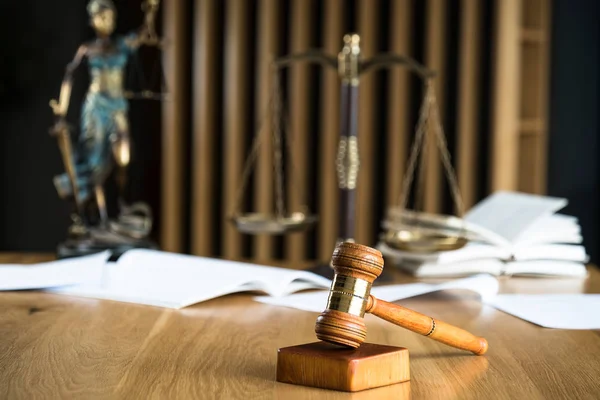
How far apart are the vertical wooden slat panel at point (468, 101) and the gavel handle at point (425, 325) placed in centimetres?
258

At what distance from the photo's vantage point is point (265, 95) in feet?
11.6

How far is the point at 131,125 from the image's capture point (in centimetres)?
355

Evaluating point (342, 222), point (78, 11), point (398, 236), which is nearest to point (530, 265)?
point (398, 236)

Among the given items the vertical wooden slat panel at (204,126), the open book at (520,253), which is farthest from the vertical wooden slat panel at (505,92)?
the open book at (520,253)

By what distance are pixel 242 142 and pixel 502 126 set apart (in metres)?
0.98

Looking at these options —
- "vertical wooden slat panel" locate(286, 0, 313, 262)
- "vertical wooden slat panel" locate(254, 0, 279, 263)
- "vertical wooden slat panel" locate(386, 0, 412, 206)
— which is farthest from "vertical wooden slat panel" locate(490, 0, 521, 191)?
"vertical wooden slat panel" locate(254, 0, 279, 263)

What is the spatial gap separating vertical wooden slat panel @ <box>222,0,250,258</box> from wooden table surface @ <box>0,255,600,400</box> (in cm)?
207

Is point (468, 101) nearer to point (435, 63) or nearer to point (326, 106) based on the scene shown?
point (435, 63)

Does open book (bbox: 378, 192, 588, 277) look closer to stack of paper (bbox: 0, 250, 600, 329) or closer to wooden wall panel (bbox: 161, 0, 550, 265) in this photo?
stack of paper (bbox: 0, 250, 600, 329)

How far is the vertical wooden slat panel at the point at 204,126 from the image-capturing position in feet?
11.6

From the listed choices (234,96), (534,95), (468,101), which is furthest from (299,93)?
(534,95)

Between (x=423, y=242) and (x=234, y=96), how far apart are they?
72.0 inches

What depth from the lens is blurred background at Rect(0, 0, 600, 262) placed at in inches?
140

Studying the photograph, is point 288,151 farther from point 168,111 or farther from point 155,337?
point 155,337
